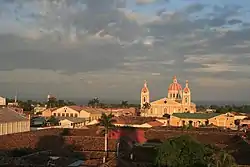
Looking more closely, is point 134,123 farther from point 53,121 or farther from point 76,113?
point 76,113

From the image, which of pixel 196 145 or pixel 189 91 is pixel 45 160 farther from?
pixel 189 91

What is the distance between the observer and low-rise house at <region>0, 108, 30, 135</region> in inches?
1658

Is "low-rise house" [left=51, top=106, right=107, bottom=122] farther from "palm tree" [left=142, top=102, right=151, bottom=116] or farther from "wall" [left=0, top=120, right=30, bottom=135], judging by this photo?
"wall" [left=0, top=120, right=30, bottom=135]

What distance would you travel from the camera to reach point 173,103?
272 ft

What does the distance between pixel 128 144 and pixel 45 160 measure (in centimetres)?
1017

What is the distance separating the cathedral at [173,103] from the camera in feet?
271

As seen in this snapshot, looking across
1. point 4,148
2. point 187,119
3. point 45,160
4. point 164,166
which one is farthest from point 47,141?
point 187,119

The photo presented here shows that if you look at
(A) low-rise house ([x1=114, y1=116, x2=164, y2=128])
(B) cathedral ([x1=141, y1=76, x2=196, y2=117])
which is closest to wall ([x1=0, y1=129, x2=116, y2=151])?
(A) low-rise house ([x1=114, y1=116, x2=164, y2=128])

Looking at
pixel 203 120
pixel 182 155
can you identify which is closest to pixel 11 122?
pixel 182 155

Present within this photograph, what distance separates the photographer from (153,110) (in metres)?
85.1

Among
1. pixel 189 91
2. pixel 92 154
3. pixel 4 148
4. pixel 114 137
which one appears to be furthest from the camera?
pixel 189 91

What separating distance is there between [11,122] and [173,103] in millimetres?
44617

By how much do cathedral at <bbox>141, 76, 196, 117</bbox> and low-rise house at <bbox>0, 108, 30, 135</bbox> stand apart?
39907mm

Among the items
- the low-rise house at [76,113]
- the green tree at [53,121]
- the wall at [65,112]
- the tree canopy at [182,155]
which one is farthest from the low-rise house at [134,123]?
the tree canopy at [182,155]
